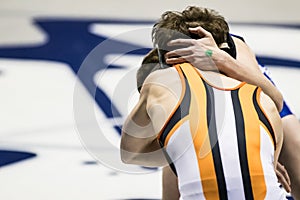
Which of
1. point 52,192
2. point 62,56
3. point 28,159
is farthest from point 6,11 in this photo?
point 52,192

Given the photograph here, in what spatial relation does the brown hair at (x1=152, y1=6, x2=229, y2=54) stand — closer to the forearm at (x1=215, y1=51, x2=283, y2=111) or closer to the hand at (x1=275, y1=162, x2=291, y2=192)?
the forearm at (x1=215, y1=51, x2=283, y2=111)

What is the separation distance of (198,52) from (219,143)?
0.16 meters

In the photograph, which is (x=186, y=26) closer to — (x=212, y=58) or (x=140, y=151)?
(x=212, y=58)

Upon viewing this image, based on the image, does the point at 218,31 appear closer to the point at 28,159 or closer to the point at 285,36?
the point at 28,159

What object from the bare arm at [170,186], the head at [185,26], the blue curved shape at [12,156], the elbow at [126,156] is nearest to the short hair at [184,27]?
the head at [185,26]

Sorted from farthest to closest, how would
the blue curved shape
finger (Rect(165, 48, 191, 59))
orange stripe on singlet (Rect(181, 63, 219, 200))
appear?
the blue curved shape → finger (Rect(165, 48, 191, 59)) → orange stripe on singlet (Rect(181, 63, 219, 200))

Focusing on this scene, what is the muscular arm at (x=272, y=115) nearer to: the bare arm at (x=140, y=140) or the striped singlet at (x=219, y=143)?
the striped singlet at (x=219, y=143)

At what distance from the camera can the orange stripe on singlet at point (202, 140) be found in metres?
0.98

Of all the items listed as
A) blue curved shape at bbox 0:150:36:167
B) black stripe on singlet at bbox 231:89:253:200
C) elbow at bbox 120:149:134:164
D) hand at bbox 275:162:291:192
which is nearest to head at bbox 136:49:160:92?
elbow at bbox 120:149:134:164

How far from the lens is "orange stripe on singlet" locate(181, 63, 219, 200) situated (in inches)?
38.7

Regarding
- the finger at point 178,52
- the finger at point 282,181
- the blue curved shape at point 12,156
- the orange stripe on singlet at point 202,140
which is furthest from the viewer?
the blue curved shape at point 12,156

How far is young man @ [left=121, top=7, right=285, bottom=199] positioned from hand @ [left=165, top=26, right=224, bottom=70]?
0.14 ft

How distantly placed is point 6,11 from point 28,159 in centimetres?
57

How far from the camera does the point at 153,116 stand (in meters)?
1.04
